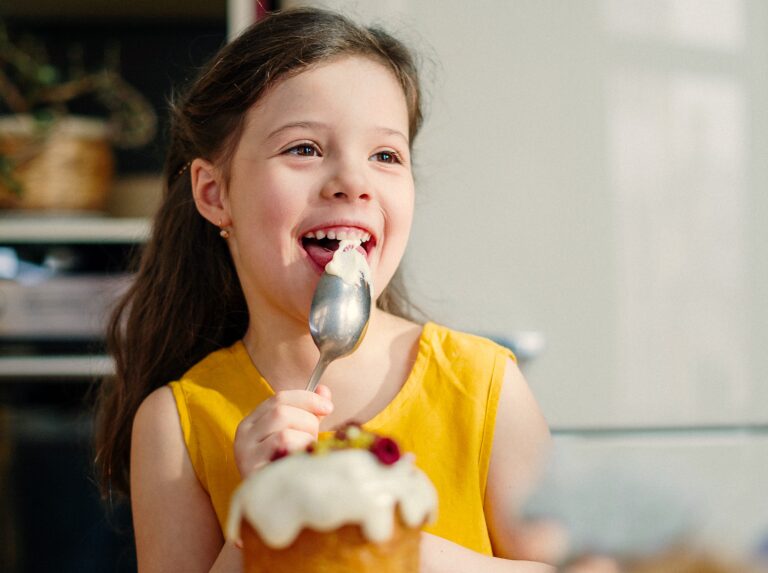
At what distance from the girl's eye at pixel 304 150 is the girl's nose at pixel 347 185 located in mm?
36

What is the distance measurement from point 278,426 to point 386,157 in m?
0.36

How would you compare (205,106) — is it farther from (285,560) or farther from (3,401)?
(3,401)

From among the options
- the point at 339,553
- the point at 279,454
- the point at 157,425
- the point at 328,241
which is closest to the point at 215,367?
the point at 157,425

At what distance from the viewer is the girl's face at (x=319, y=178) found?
0.91 meters

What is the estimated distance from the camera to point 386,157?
0.98 m

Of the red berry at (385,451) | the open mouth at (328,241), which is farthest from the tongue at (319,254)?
the red berry at (385,451)

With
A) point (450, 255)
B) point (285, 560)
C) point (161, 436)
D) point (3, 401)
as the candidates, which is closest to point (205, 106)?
point (161, 436)

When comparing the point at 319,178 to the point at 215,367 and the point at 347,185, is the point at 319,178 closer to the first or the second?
the point at 347,185

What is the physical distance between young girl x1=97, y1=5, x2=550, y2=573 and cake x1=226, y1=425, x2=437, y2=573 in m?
0.29

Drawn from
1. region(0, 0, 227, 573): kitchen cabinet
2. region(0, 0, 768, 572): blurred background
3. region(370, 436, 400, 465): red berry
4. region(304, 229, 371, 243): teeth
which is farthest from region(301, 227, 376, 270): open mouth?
region(0, 0, 227, 573): kitchen cabinet

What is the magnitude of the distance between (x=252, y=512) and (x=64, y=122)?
Answer: 69.1 inches

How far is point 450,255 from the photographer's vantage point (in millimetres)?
1446

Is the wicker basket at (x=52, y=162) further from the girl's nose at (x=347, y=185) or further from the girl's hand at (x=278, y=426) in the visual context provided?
the girl's hand at (x=278, y=426)

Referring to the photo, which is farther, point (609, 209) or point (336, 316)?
point (609, 209)
